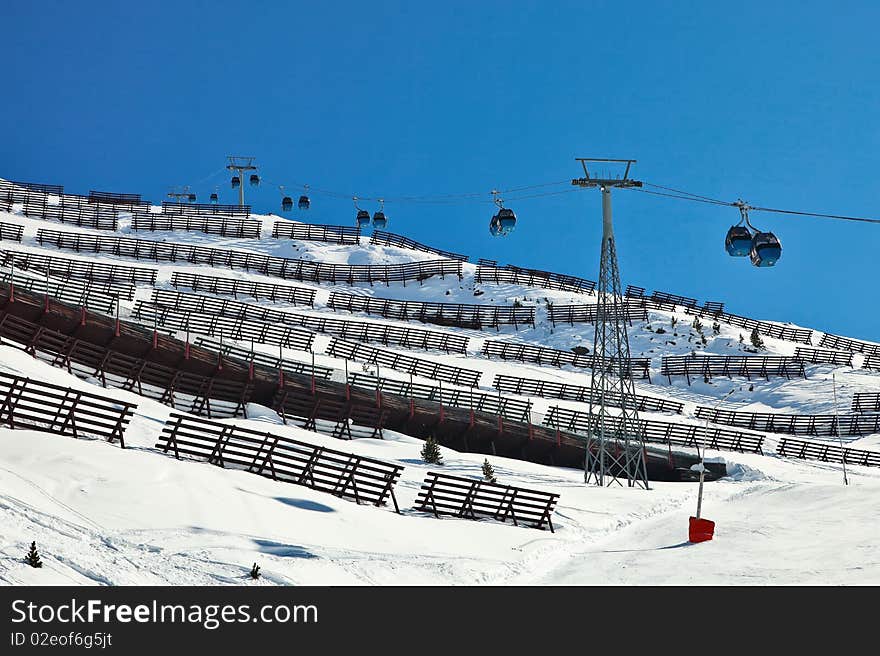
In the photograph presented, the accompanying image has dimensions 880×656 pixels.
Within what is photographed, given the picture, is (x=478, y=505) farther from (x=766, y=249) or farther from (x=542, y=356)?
(x=542, y=356)

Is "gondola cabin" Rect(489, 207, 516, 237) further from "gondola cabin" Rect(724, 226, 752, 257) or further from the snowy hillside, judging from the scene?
"gondola cabin" Rect(724, 226, 752, 257)

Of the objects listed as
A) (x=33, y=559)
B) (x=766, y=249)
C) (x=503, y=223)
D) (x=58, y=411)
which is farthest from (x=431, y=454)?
(x=33, y=559)

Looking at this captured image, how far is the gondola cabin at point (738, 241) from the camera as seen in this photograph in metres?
24.2

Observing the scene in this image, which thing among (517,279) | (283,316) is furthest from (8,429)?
(517,279)

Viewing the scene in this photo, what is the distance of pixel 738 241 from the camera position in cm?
2420

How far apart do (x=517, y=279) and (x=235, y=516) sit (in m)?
62.0

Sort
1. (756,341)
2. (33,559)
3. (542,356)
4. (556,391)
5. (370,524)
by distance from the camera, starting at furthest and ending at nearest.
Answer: (756,341), (542,356), (556,391), (370,524), (33,559)

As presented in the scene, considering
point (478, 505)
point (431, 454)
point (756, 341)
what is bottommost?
point (478, 505)

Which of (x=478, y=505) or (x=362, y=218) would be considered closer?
(x=478, y=505)

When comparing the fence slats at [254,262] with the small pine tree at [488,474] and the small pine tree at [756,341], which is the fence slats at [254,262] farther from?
the small pine tree at [488,474]

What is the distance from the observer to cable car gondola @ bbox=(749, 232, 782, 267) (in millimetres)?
23641

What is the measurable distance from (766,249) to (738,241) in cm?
77
